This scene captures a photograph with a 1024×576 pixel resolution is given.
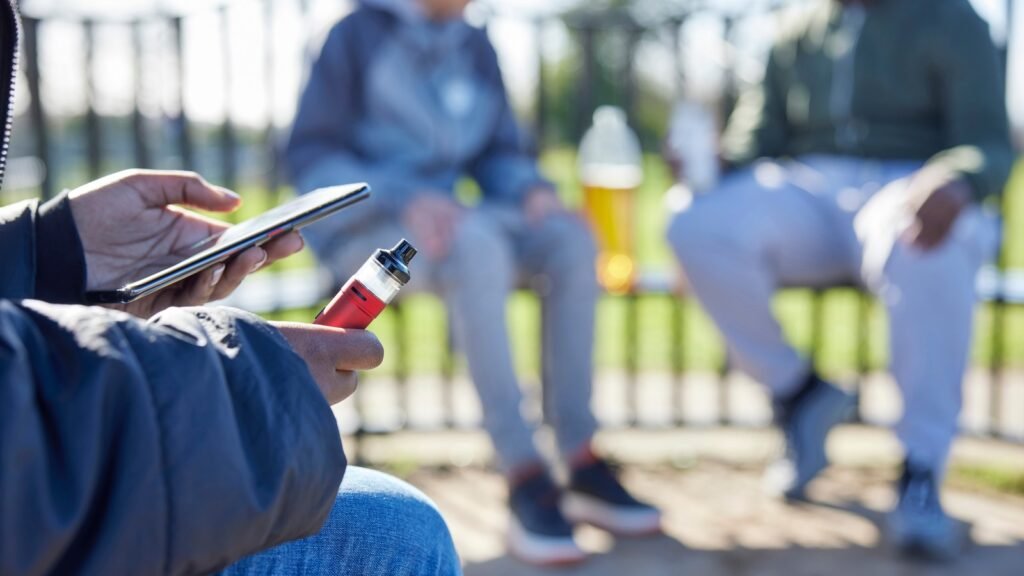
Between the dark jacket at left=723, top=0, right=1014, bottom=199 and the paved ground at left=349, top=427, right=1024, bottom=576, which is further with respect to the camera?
the dark jacket at left=723, top=0, right=1014, bottom=199

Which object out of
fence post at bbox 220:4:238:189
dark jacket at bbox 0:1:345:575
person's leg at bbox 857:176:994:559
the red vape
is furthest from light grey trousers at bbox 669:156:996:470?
dark jacket at bbox 0:1:345:575

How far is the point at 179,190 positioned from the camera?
172 centimetres

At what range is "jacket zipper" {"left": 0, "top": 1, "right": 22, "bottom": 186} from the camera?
1341mm

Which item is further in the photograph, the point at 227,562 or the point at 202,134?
the point at 202,134

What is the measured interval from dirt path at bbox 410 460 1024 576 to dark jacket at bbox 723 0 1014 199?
A: 999mm

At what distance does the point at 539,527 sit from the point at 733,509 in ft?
2.48

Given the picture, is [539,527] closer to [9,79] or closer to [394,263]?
[394,263]

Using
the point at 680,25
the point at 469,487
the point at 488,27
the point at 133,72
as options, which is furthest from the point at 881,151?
the point at 133,72

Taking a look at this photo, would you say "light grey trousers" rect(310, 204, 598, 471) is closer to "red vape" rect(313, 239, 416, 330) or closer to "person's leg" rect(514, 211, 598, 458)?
"person's leg" rect(514, 211, 598, 458)

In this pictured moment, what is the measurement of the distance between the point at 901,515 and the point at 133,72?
2.82 m

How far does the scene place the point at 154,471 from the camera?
2.97 ft

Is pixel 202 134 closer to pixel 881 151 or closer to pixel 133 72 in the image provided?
pixel 133 72

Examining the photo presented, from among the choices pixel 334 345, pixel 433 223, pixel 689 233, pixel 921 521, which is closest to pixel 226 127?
pixel 433 223

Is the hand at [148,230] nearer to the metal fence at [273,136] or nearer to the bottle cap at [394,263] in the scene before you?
the bottle cap at [394,263]
